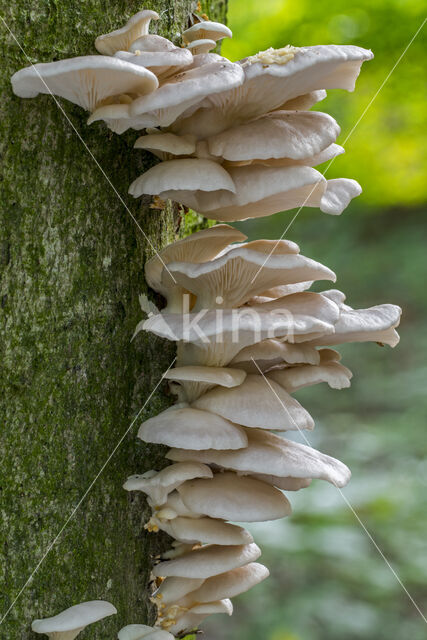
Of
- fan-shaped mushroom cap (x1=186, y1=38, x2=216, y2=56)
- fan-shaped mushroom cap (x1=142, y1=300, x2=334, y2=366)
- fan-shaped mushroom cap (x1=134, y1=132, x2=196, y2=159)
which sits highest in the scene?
fan-shaped mushroom cap (x1=186, y1=38, x2=216, y2=56)

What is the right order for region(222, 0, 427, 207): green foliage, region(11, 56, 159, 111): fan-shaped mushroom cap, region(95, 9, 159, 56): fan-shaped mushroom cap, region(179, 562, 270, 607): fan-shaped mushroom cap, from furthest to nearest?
region(222, 0, 427, 207): green foliage < region(179, 562, 270, 607): fan-shaped mushroom cap < region(95, 9, 159, 56): fan-shaped mushroom cap < region(11, 56, 159, 111): fan-shaped mushroom cap

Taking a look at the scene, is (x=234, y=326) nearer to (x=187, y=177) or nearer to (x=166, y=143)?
(x=187, y=177)

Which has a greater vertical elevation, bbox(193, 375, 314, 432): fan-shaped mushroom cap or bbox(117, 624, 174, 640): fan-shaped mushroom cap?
bbox(193, 375, 314, 432): fan-shaped mushroom cap

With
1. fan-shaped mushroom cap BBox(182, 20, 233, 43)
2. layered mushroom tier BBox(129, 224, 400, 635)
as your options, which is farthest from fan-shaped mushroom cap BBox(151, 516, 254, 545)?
fan-shaped mushroom cap BBox(182, 20, 233, 43)

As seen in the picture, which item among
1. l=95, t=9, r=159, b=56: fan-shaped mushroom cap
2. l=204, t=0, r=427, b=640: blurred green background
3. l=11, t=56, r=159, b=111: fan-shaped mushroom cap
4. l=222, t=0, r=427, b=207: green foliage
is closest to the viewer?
l=11, t=56, r=159, b=111: fan-shaped mushroom cap

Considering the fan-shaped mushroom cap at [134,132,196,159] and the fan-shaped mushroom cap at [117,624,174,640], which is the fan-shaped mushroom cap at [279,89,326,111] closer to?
the fan-shaped mushroom cap at [134,132,196,159]

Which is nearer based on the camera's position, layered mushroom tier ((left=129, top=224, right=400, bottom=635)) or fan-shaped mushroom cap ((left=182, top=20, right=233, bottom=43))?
layered mushroom tier ((left=129, top=224, right=400, bottom=635))

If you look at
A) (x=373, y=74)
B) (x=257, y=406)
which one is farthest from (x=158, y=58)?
(x=373, y=74)

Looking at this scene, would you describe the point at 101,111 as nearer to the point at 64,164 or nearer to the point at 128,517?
the point at 64,164
